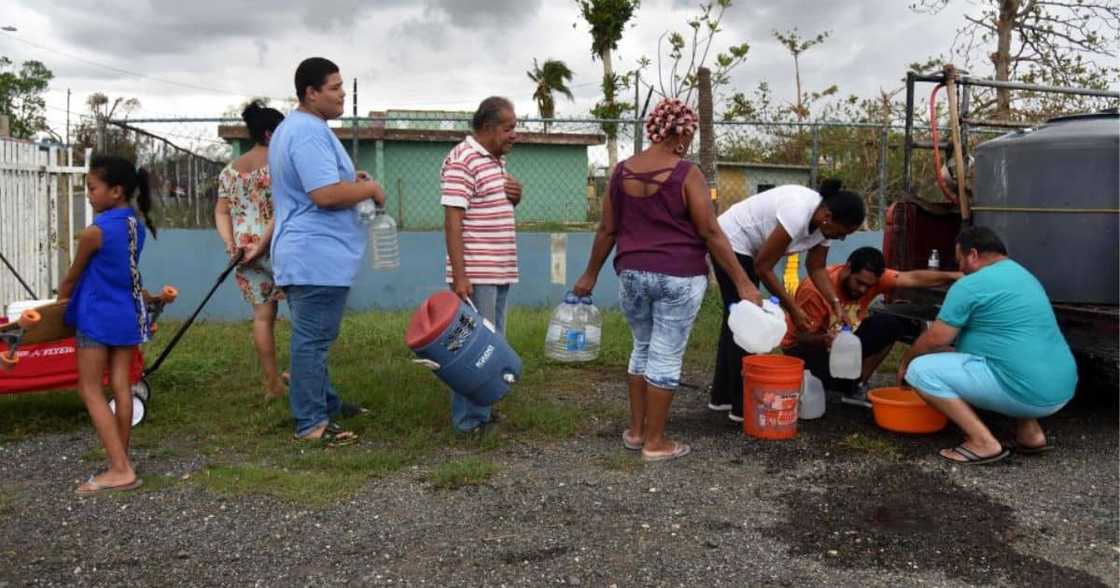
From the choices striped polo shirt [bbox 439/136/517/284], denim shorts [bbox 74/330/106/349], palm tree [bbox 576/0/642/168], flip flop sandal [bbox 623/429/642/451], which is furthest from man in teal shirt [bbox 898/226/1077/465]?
palm tree [bbox 576/0/642/168]

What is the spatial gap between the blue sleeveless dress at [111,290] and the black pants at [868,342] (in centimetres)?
352

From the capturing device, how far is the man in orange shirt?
521 cm

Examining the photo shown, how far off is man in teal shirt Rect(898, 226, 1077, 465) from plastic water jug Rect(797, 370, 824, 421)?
71 cm

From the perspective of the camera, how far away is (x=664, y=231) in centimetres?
425

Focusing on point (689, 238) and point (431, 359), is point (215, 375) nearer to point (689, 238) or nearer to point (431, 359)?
point (431, 359)

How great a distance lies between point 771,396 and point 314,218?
2.43 metres

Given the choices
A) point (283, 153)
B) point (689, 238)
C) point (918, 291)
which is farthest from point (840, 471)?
point (283, 153)

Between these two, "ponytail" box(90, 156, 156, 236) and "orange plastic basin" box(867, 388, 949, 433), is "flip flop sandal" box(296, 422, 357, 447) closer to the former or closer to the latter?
"ponytail" box(90, 156, 156, 236)

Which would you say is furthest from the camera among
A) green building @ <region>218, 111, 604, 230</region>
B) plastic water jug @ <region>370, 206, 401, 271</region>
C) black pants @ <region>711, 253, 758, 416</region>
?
green building @ <region>218, 111, 604, 230</region>

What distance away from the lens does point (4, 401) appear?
17.7ft

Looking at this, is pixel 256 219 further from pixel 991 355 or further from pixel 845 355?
pixel 991 355

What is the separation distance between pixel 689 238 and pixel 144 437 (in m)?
2.99

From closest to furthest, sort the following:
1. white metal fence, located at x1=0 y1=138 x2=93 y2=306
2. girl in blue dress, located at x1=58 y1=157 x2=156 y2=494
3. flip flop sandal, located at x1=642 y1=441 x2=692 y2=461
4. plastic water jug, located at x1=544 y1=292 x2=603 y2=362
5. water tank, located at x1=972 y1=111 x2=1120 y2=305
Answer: girl in blue dress, located at x1=58 y1=157 x2=156 y2=494 → flip flop sandal, located at x1=642 y1=441 x2=692 y2=461 → water tank, located at x1=972 y1=111 x2=1120 y2=305 → plastic water jug, located at x1=544 y1=292 x2=603 y2=362 → white metal fence, located at x1=0 y1=138 x2=93 y2=306

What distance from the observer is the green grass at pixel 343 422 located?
420cm
